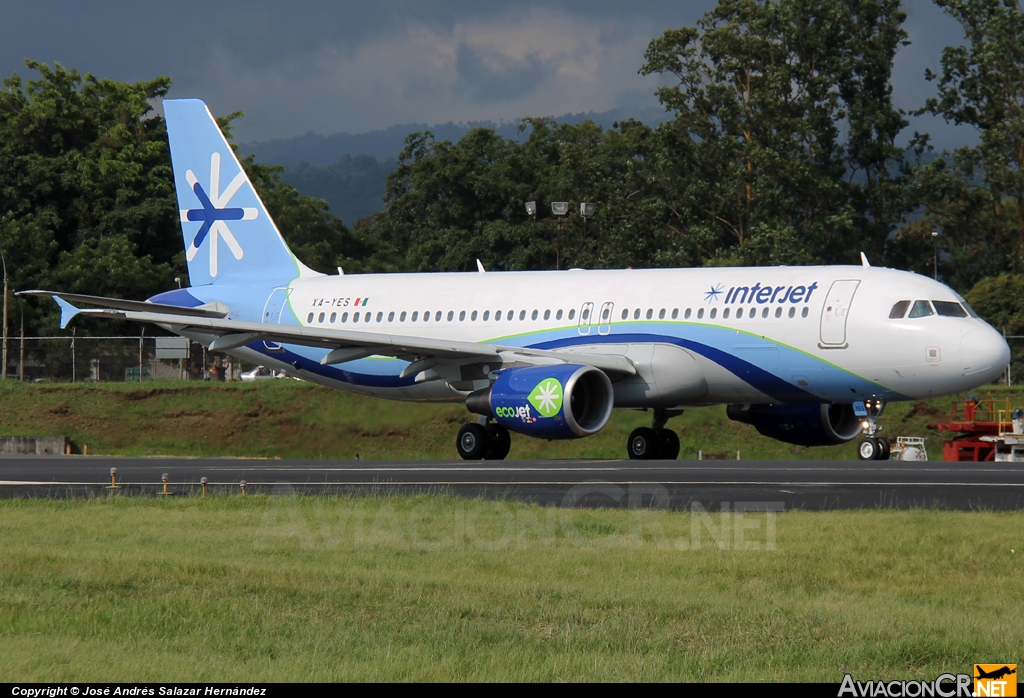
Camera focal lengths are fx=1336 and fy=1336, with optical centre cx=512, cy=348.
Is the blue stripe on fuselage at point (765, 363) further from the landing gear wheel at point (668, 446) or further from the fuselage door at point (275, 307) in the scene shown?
the fuselage door at point (275, 307)

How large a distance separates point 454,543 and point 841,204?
178 ft

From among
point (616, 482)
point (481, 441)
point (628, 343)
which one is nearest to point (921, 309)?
point (628, 343)

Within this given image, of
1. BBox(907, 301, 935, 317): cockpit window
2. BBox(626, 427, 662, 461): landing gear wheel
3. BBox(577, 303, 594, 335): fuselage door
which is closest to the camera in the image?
BBox(907, 301, 935, 317): cockpit window

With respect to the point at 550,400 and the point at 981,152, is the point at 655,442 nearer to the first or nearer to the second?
the point at 550,400

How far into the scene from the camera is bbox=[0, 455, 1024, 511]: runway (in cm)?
1554

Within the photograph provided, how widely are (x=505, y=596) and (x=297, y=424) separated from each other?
23668 millimetres

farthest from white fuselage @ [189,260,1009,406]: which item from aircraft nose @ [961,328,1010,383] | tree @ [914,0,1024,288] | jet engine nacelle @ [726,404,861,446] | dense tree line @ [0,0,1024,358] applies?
tree @ [914,0,1024,288]

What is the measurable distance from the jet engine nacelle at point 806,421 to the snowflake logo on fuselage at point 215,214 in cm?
1256

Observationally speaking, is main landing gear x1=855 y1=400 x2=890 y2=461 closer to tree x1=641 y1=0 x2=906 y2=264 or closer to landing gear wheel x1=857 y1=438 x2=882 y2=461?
landing gear wheel x1=857 y1=438 x2=882 y2=461

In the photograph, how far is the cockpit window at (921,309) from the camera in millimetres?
23312

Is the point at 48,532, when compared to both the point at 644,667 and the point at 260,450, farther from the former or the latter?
the point at 260,450

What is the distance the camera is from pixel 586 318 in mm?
26016

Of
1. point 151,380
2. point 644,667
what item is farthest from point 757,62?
point 644,667

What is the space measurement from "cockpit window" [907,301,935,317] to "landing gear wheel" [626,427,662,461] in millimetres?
6028
